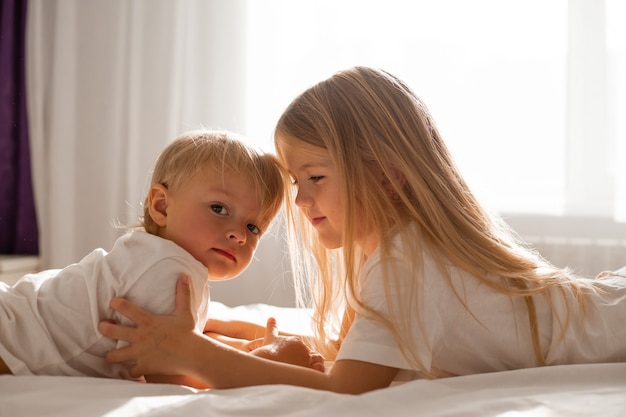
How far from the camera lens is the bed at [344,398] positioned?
3.02ft

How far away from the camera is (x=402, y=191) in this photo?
126cm

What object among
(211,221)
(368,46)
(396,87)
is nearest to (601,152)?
(368,46)

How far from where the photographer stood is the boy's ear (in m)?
1.36

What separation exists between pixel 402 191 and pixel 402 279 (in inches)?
7.2

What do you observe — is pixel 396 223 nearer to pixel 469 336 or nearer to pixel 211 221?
pixel 469 336

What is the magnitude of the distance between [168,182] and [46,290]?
0.30 meters

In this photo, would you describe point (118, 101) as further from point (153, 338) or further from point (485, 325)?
point (485, 325)

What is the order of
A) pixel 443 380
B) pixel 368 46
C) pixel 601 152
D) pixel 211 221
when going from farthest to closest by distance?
pixel 368 46
pixel 601 152
pixel 211 221
pixel 443 380

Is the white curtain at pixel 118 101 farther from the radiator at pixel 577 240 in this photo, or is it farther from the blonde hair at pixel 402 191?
the blonde hair at pixel 402 191

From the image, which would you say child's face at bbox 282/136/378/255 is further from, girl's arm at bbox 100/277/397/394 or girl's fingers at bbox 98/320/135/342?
girl's fingers at bbox 98/320/135/342

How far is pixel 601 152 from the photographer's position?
264 cm

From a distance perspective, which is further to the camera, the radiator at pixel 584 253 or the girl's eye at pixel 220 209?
the radiator at pixel 584 253

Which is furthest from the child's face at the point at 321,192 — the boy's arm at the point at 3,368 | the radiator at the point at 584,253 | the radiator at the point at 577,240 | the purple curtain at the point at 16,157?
the purple curtain at the point at 16,157

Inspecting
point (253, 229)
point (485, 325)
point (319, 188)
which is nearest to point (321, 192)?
point (319, 188)
